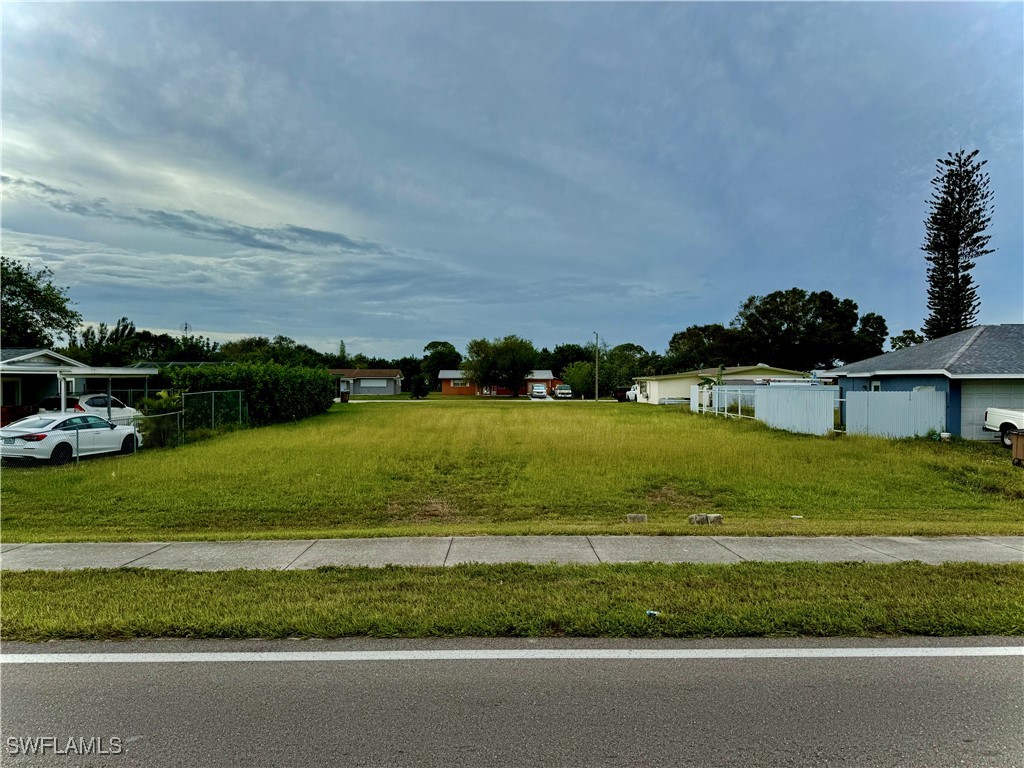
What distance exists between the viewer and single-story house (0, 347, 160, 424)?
2361 centimetres

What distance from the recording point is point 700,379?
4903cm

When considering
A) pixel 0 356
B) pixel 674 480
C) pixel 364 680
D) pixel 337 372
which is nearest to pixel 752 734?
pixel 364 680

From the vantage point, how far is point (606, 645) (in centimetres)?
436

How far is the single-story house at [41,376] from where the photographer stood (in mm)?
23609

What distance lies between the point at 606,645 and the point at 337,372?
7999 centimetres

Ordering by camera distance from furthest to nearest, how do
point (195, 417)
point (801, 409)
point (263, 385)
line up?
1. point (263, 385)
2. point (801, 409)
3. point (195, 417)

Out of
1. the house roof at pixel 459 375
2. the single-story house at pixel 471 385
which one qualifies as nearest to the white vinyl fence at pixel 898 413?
the single-story house at pixel 471 385

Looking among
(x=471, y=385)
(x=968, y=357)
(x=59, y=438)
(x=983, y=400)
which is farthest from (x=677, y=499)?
(x=471, y=385)

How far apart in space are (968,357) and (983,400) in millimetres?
2014

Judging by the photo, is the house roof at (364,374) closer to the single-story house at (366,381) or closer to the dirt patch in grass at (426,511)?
the single-story house at (366,381)

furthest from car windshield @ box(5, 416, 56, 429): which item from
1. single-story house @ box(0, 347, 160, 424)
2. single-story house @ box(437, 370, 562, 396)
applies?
single-story house @ box(437, 370, 562, 396)

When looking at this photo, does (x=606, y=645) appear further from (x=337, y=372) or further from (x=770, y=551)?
(x=337, y=372)

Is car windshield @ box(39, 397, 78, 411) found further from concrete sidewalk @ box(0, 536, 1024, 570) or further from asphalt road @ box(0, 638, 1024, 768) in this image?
asphalt road @ box(0, 638, 1024, 768)

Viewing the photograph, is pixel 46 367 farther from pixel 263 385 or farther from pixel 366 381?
pixel 366 381
